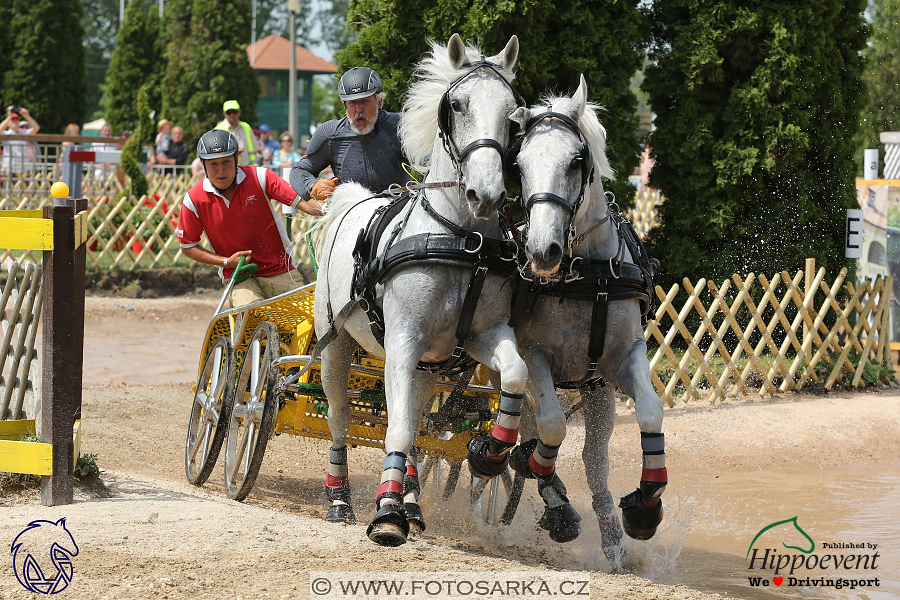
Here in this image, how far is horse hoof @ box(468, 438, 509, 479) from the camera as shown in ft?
13.2

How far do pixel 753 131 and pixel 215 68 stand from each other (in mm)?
22242

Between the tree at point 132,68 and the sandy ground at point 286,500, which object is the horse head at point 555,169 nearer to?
the sandy ground at point 286,500

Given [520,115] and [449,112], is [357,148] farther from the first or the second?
[520,115]

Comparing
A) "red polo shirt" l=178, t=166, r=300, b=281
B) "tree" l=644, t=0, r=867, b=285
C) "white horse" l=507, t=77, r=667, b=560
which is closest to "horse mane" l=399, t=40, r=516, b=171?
"white horse" l=507, t=77, r=667, b=560

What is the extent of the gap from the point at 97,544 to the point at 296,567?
0.89 meters

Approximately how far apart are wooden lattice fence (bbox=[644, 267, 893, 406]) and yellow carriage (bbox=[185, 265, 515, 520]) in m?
2.97

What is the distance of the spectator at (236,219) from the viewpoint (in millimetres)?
5977

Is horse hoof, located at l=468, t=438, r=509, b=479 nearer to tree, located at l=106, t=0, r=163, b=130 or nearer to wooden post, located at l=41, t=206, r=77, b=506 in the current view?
wooden post, located at l=41, t=206, r=77, b=506

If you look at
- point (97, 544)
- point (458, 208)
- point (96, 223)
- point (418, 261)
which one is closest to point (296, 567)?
point (97, 544)

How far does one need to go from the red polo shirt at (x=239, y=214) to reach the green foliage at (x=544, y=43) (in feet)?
7.01

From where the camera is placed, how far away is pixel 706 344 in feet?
29.6

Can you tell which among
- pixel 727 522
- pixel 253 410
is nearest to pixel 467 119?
pixel 253 410

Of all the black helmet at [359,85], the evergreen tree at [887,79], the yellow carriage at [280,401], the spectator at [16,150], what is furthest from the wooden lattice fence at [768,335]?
the evergreen tree at [887,79]

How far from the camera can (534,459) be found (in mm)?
4230
